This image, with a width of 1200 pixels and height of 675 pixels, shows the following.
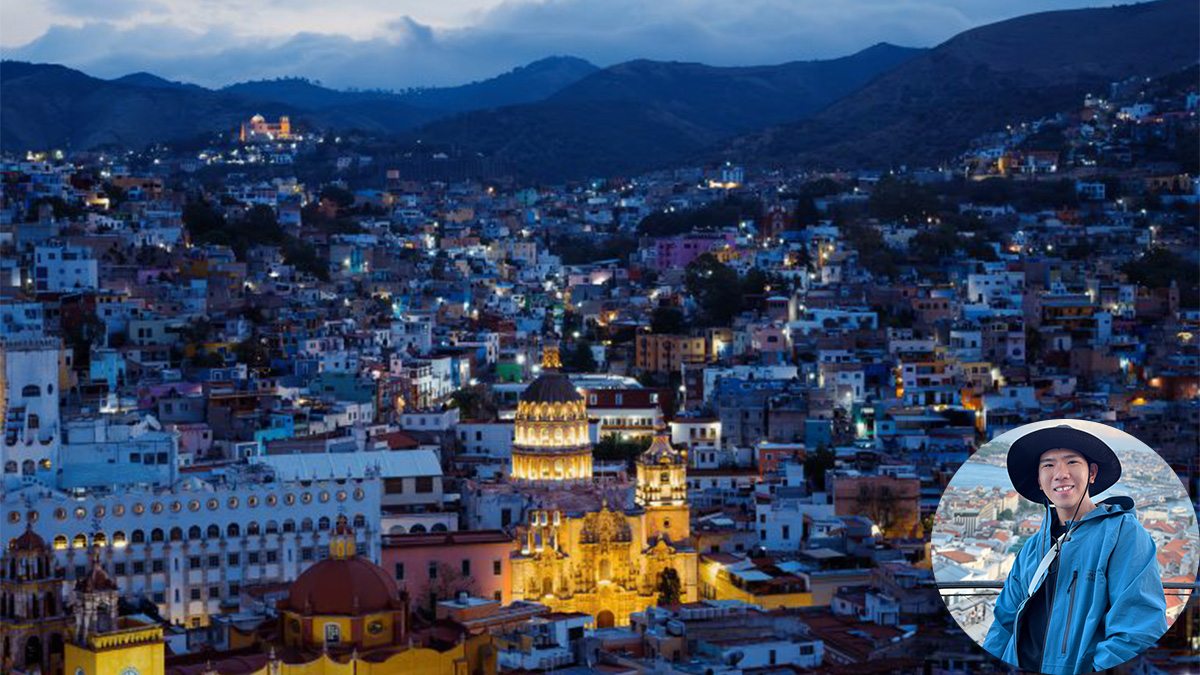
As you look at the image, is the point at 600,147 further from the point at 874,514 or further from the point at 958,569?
the point at 958,569

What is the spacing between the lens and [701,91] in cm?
14638

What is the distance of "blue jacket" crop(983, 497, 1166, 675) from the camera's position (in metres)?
4.02

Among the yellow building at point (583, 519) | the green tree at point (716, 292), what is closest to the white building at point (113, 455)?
the yellow building at point (583, 519)

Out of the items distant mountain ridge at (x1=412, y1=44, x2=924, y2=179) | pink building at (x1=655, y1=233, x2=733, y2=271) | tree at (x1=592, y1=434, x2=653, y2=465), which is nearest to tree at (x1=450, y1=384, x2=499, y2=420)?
tree at (x1=592, y1=434, x2=653, y2=465)

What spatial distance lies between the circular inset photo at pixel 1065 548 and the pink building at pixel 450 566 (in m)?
20.1

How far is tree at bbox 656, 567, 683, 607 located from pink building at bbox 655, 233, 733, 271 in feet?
112

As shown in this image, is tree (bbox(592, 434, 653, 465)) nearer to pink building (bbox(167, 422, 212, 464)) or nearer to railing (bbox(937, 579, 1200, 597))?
pink building (bbox(167, 422, 212, 464))

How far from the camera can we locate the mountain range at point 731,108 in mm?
91125

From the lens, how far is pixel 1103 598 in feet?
13.3

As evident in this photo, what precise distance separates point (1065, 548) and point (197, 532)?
2051cm

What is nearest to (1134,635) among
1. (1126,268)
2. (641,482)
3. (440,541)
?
(440,541)

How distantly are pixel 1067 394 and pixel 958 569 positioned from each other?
3373cm

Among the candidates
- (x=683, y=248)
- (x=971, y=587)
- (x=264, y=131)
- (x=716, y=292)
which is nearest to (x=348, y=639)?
(x=971, y=587)

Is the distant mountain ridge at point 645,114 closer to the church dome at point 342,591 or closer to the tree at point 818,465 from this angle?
the tree at point 818,465
